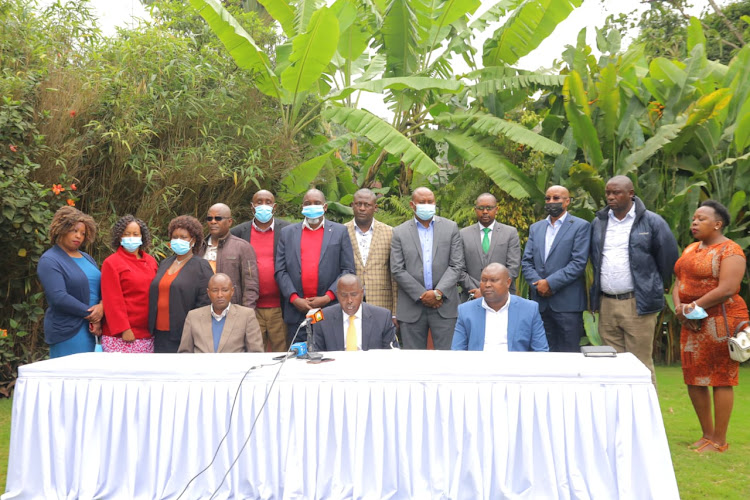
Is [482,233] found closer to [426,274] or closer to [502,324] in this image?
[426,274]

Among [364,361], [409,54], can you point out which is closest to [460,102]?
[409,54]

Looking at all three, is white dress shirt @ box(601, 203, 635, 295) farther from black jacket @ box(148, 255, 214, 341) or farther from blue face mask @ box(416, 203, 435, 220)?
black jacket @ box(148, 255, 214, 341)

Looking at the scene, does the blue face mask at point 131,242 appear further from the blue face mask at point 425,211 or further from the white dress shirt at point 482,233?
the white dress shirt at point 482,233

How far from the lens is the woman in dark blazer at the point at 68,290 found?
5539 millimetres

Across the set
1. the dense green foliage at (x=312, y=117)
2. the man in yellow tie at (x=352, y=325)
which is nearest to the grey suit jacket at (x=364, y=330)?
the man in yellow tie at (x=352, y=325)

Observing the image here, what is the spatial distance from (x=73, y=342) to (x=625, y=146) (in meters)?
6.51

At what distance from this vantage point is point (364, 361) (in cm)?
412

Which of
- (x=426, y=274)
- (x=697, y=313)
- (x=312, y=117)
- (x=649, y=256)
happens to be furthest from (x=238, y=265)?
(x=312, y=117)

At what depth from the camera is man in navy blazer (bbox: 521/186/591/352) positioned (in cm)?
612

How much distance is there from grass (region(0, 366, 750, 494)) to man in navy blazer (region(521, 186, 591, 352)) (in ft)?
3.94

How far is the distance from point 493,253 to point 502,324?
4.79ft

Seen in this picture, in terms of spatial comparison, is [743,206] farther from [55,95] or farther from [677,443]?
[55,95]

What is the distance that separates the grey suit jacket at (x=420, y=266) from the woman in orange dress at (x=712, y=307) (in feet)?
6.02

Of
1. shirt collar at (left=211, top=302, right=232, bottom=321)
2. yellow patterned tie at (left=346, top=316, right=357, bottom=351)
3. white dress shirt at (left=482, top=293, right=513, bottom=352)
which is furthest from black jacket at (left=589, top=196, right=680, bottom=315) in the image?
shirt collar at (left=211, top=302, right=232, bottom=321)
